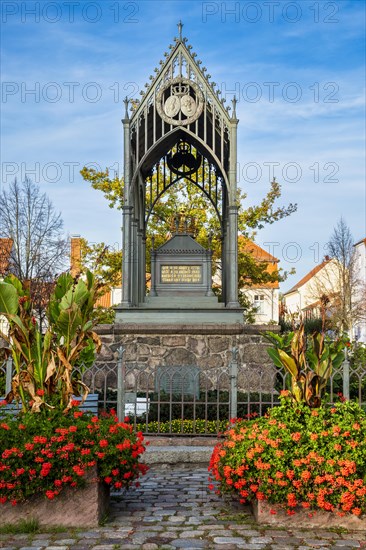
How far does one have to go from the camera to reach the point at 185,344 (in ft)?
39.8

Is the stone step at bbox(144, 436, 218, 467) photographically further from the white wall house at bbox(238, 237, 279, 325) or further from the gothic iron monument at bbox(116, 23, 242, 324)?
the white wall house at bbox(238, 237, 279, 325)

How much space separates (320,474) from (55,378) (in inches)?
110

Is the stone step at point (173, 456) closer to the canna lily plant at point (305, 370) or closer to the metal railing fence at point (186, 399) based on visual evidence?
the metal railing fence at point (186, 399)

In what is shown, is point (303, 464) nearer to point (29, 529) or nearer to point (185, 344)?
point (29, 529)

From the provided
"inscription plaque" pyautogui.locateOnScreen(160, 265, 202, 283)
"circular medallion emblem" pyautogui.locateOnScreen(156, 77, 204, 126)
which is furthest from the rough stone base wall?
"circular medallion emblem" pyautogui.locateOnScreen(156, 77, 204, 126)

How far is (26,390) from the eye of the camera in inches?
264

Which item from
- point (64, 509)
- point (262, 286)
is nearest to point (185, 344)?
point (64, 509)

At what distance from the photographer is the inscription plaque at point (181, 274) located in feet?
43.7

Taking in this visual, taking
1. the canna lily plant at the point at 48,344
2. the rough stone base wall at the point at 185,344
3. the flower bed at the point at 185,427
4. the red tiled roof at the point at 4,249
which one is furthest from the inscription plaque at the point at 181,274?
the red tiled roof at the point at 4,249

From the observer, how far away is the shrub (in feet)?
18.7

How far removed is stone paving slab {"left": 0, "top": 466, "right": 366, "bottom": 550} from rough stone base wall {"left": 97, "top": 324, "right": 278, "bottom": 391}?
205 inches

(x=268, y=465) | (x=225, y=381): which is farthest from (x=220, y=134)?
(x=268, y=465)

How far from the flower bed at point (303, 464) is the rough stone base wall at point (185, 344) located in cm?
567

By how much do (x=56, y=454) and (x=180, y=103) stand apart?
8658 mm
